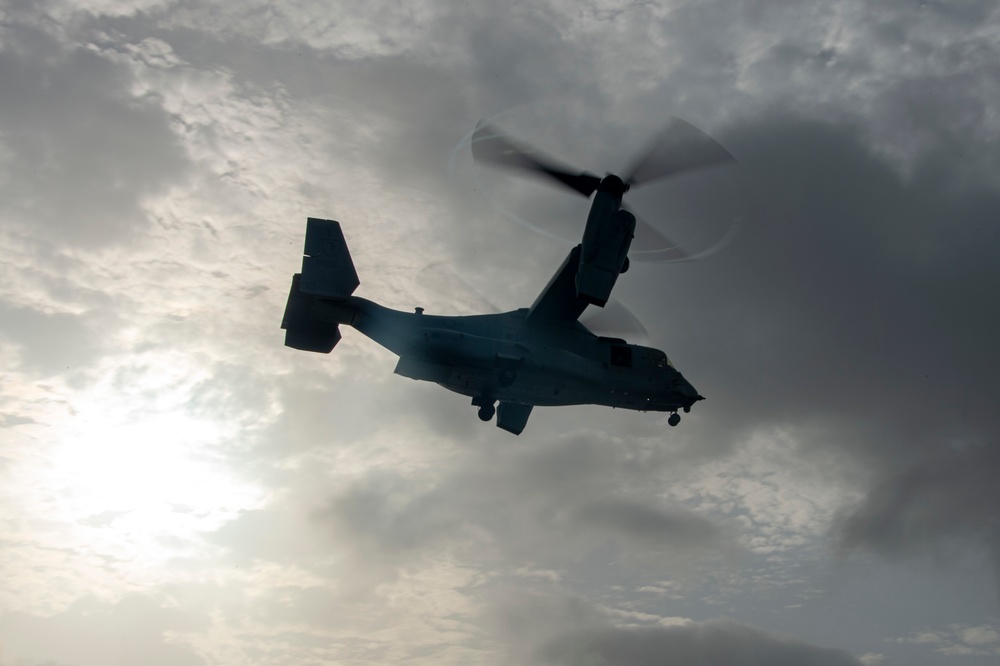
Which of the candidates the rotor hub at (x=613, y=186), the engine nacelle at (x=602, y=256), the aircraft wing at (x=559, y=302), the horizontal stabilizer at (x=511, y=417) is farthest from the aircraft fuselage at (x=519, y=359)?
the rotor hub at (x=613, y=186)


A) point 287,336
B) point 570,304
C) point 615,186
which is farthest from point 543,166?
point 287,336

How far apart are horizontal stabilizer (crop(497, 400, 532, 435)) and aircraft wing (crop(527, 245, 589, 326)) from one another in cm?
609

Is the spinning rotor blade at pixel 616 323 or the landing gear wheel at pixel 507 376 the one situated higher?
the spinning rotor blade at pixel 616 323

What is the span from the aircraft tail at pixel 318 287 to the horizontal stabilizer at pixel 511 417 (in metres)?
9.90

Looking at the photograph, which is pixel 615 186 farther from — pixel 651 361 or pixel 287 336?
pixel 287 336

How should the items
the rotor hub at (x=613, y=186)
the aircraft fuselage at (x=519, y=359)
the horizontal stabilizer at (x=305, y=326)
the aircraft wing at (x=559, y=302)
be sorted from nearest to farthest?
the rotor hub at (x=613, y=186)
the aircraft fuselage at (x=519, y=359)
the horizontal stabilizer at (x=305, y=326)
the aircraft wing at (x=559, y=302)

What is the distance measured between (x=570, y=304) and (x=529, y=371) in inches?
146

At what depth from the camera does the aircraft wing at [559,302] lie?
33062 mm

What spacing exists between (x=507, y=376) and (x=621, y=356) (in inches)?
234

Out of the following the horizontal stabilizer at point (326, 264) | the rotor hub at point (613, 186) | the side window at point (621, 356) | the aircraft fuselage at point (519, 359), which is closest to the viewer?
the rotor hub at point (613, 186)

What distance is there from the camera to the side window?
34375mm

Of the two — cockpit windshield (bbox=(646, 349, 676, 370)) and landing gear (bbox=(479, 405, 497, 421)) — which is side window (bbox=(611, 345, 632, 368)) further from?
landing gear (bbox=(479, 405, 497, 421))

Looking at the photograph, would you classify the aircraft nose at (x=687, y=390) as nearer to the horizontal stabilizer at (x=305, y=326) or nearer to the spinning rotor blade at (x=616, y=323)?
the spinning rotor blade at (x=616, y=323)

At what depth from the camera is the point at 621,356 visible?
3453cm
